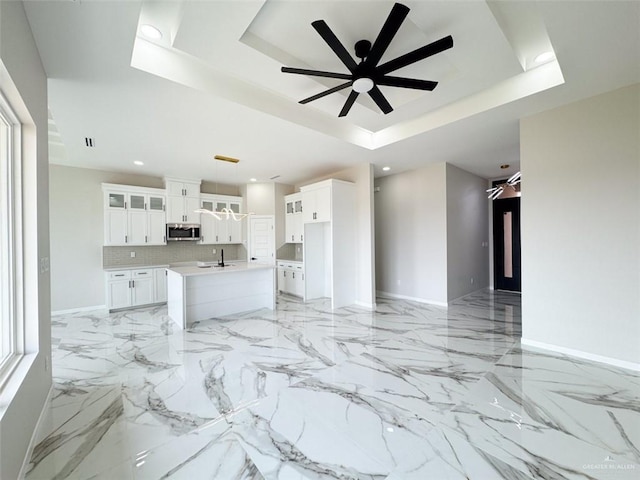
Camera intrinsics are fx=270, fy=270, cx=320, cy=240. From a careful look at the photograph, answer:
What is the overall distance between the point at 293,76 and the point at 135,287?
16.1 ft

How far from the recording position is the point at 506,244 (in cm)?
674

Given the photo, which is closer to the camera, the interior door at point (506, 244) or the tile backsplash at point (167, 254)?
the tile backsplash at point (167, 254)

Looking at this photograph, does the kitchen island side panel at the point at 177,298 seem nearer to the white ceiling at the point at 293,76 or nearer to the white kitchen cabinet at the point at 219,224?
the white kitchen cabinet at the point at 219,224

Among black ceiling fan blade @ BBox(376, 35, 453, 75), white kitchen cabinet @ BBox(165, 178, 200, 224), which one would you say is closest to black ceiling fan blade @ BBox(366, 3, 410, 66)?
black ceiling fan blade @ BBox(376, 35, 453, 75)

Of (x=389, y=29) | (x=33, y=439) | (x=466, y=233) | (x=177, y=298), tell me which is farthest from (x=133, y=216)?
(x=466, y=233)

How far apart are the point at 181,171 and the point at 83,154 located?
153 cm

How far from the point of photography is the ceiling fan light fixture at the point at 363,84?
90.4 inches

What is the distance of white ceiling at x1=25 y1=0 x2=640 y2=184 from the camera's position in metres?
1.98

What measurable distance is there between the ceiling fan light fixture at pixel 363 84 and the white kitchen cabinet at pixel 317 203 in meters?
A: 2.71

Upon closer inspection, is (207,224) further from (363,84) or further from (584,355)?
(584,355)

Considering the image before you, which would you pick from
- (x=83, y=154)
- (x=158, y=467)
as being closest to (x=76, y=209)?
(x=83, y=154)

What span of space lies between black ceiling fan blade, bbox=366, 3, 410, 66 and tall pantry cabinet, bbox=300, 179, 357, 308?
3.01 meters

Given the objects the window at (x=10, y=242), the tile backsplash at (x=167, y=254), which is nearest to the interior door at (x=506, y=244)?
the tile backsplash at (x=167, y=254)

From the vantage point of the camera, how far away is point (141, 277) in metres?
→ 5.36
